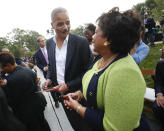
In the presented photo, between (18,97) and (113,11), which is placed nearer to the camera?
(113,11)

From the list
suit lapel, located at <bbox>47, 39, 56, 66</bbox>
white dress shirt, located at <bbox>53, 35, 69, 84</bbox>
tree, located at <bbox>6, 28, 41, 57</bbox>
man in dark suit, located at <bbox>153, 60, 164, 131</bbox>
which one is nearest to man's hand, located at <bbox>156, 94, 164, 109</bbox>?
man in dark suit, located at <bbox>153, 60, 164, 131</bbox>

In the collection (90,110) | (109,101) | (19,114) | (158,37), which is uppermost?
(109,101)

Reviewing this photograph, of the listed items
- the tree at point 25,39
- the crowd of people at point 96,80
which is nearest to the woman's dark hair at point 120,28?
the crowd of people at point 96,80

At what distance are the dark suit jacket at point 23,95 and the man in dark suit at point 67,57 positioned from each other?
356 millimetres

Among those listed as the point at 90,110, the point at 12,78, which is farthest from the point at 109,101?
the point at 12,78

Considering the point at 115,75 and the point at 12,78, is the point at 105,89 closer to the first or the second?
the point at 115,75

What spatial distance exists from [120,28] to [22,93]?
1870 millimetres

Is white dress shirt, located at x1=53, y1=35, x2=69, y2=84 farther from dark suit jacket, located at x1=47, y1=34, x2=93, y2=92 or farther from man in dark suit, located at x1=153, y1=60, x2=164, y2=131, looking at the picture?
man in dark suit, located at x1=153, y1=60, x2=164, y2=131

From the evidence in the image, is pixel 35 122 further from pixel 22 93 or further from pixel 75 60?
pixel 75 60

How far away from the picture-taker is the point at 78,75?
2066 mm

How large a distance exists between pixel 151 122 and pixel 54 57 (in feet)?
8.22

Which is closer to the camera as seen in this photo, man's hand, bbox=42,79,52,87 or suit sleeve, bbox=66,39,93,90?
suit sleeve, bbox=66,39,93,90

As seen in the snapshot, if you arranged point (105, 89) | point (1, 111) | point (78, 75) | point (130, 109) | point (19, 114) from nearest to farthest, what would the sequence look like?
point (130, 109), point (105, 89), point (1, 111), point (78, 75), point (19, 114)

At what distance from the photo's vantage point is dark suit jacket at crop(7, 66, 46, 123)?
213 centimetres
